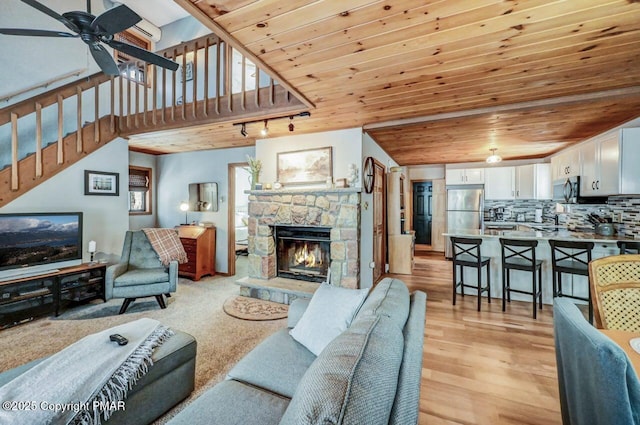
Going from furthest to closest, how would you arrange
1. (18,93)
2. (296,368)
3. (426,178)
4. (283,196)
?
(426,178), (283,196), (18,93), (296,368)

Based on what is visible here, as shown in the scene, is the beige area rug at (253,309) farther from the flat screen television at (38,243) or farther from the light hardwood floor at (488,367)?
the flat screen television at (38,243)

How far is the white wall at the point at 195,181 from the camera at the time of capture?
5164 mm

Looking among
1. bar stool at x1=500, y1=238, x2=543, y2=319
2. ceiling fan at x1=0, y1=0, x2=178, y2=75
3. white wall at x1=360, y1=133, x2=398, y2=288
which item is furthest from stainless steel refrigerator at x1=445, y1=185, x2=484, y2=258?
ceiling fan at x1=0, y1=0, x2=178, y2=75

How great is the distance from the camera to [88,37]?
Answer: 2.23 metres

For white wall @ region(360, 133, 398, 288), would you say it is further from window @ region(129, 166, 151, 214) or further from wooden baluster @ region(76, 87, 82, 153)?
window @ region(129, 166, 151, 214)

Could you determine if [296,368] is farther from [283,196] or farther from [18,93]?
[18,93]

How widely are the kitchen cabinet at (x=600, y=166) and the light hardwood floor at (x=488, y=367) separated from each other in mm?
1736

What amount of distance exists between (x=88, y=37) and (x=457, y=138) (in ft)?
15.1

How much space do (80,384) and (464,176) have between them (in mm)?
6985

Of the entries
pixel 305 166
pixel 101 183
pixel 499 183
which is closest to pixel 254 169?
pixel 305 166

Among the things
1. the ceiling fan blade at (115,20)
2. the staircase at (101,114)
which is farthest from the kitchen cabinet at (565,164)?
the ceiling fan blade at (115,20)

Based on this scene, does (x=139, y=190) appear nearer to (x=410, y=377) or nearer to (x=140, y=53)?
(x=140, y=53)

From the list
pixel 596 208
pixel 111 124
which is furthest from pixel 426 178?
pixel 111 124

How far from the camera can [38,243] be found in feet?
10.9
